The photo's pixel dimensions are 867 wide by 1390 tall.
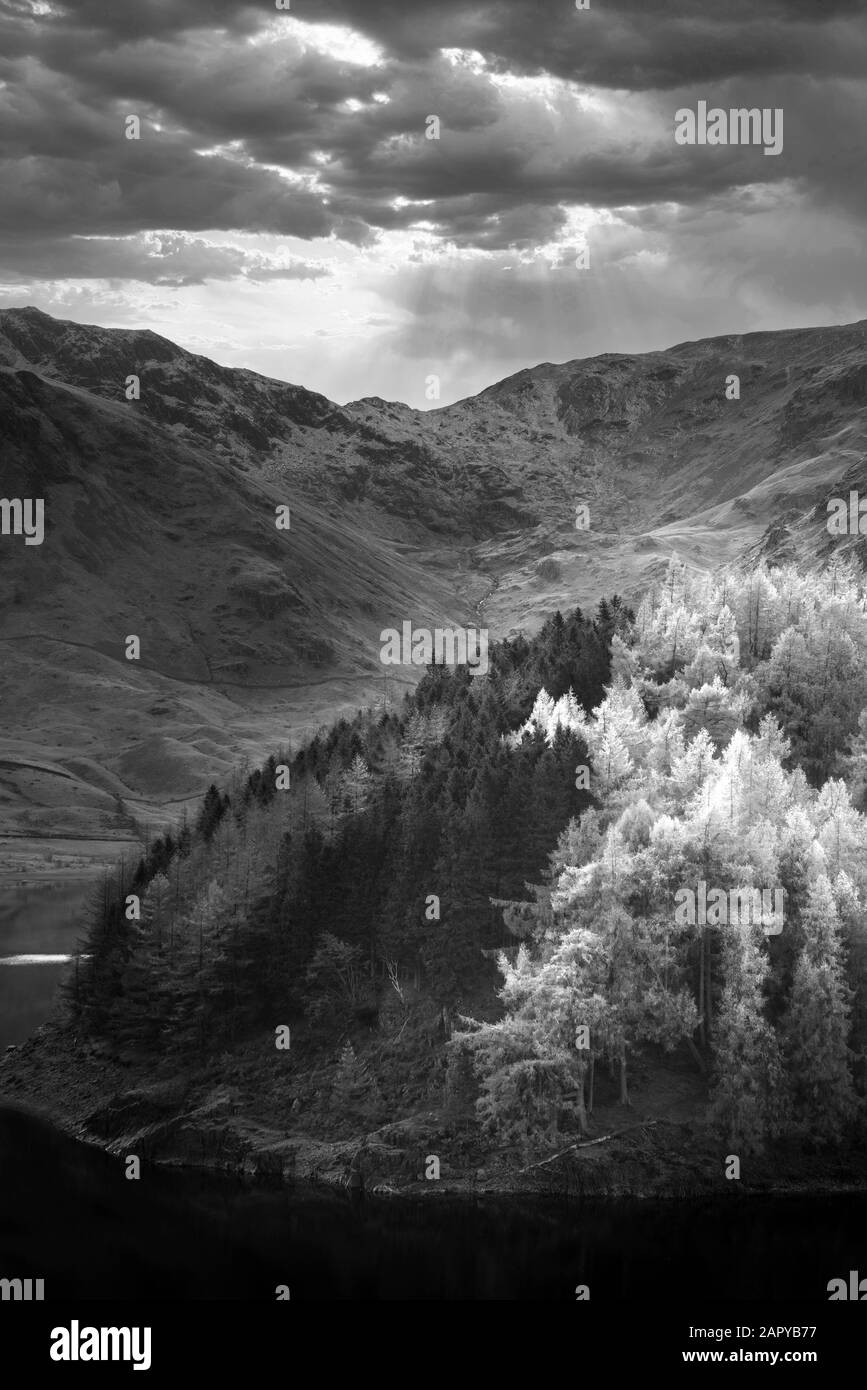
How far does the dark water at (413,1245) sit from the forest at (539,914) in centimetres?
580

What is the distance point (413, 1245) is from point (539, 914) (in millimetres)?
25029

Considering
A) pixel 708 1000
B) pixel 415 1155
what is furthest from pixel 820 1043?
pixel 415 1155

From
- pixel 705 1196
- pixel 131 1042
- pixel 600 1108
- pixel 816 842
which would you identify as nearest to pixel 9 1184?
pixel 131 1042

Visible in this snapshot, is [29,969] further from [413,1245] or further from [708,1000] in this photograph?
[708,1000]

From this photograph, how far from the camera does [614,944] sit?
9131 cm

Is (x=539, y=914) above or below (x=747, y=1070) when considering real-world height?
above

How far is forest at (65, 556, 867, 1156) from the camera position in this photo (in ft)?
291

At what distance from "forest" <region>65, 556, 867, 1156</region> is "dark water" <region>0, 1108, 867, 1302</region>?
5.80m

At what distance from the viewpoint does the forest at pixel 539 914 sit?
88.7 m

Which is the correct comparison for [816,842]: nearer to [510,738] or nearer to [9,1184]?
[510,738]

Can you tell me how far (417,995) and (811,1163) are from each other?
29191 mm

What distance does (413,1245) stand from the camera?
81188 millimetres

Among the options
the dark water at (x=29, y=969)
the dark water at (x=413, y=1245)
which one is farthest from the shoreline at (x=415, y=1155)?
the dark water at (x=29, y=969)
